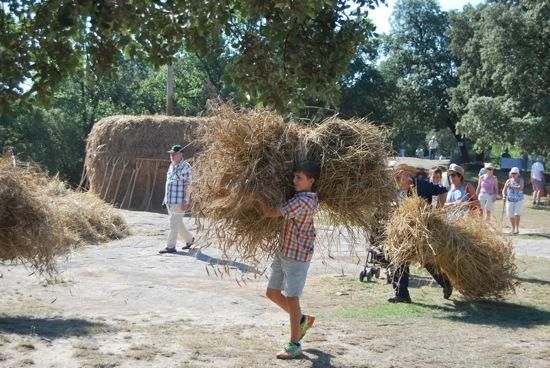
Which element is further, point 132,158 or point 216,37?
point 132,158

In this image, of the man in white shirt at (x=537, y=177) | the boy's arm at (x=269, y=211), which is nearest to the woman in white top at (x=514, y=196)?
the man in white shirt at (x=537, y=177)

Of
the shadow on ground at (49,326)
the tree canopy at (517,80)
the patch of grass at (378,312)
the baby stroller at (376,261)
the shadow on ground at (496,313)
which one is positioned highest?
the tree canopy at (517,80)

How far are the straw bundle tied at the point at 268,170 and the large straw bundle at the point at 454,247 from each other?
212 centimetres

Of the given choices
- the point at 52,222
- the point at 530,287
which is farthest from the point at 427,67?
the point at 52,222

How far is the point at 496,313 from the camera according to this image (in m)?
8.20

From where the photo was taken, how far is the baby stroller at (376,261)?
8.64 meters

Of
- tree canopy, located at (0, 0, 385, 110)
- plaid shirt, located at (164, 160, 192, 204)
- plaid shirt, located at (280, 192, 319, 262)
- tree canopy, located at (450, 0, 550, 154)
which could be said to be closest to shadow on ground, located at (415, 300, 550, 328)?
plaid shirt, located at (280, 192, 319, 262)

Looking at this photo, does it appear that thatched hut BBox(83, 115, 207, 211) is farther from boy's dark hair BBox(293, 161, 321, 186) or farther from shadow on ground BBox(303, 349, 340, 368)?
boy's dark hair BBox(293, 161, 321, 186)

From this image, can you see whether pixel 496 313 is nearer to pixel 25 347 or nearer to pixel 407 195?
pixel 407 195

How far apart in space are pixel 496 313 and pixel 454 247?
2.95 ft

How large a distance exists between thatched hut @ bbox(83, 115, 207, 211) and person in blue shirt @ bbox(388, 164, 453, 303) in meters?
13.3

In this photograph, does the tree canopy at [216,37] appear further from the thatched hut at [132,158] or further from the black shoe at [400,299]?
the thatched hut at [132,158]

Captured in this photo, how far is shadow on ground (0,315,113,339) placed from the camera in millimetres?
6426

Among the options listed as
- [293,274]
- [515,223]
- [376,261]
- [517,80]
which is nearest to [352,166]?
[293,274]
